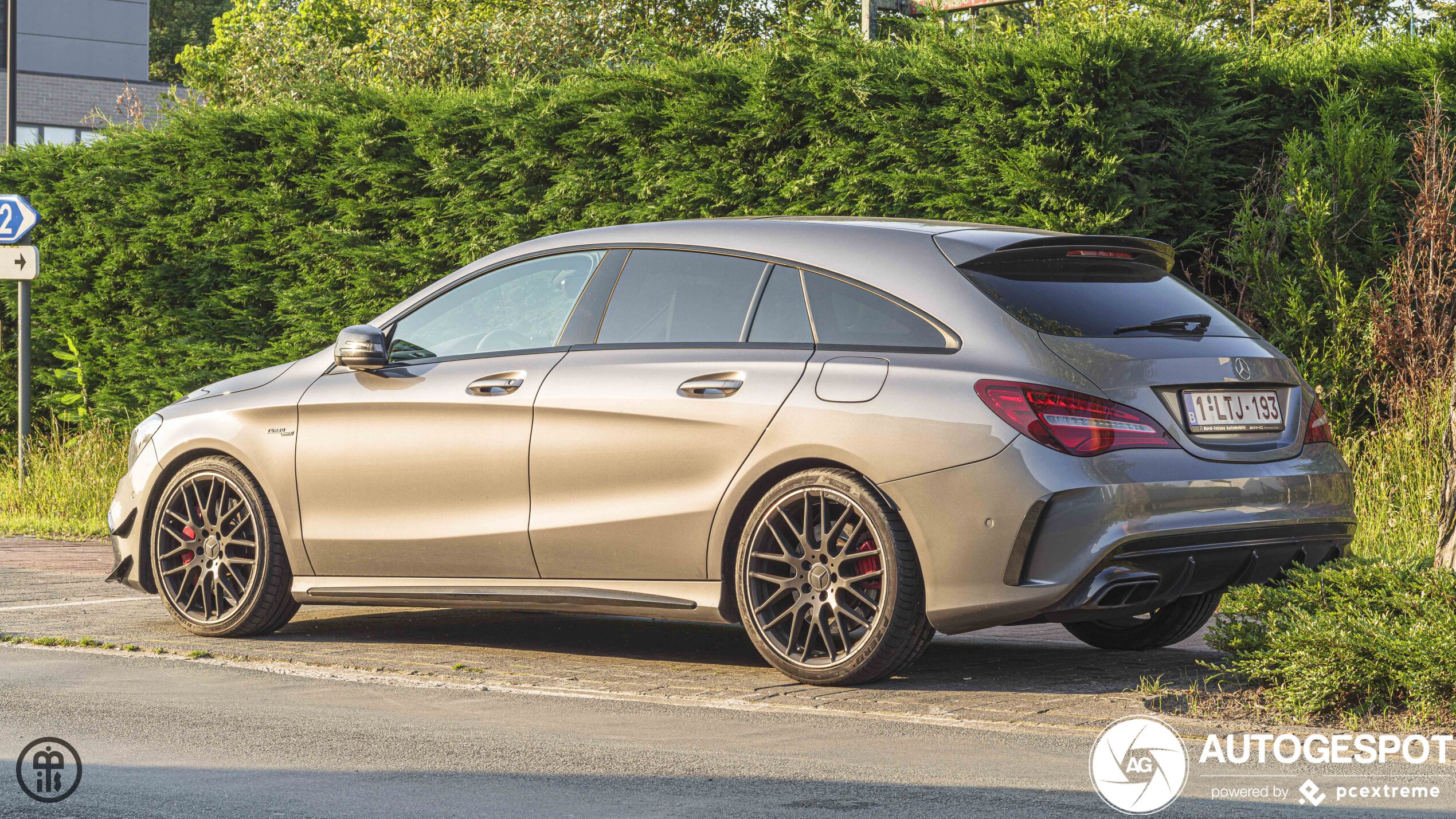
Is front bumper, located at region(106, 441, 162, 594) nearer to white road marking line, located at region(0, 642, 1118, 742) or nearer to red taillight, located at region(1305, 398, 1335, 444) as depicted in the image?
white road marking line, located at region(0, 642, 1118, 742)

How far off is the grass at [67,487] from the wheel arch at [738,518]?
25.3ft

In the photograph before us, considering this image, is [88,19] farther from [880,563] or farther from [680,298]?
[880,563]

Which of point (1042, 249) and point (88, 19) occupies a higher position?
point (88, 19)

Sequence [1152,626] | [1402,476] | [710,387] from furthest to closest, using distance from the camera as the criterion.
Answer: [1402,476] < [1152,626] < [710,387]

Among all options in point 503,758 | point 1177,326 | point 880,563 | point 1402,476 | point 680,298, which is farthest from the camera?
point 1402,476

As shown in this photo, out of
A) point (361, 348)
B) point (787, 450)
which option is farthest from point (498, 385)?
point (787, 450)

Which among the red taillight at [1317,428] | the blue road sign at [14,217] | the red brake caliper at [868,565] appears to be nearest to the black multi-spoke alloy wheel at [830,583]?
the red brake caliper at [868,565]

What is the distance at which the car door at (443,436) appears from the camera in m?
6.52

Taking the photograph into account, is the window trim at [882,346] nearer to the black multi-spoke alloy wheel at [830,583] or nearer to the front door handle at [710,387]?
the front door handle at [710,387]

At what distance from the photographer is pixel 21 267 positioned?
13.9m

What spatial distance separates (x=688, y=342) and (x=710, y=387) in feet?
1.07

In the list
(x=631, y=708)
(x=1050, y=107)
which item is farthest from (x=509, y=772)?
(x=1050, y=107)

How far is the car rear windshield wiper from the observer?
18.9ft

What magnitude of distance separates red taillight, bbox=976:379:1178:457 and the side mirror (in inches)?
106
